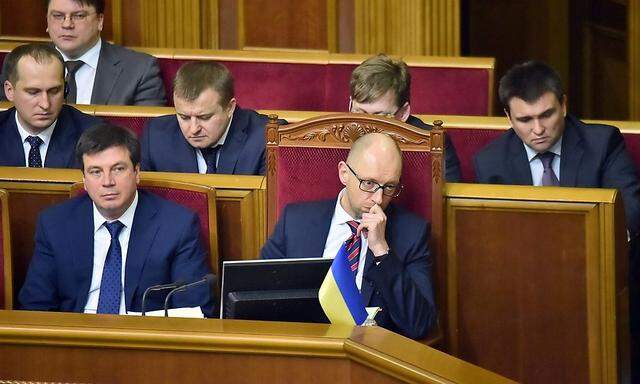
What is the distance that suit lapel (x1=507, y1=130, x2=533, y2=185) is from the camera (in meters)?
4.45

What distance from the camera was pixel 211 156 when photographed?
4531mm

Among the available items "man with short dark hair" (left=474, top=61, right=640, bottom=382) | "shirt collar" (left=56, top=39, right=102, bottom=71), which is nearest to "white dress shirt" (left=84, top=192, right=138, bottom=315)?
"man with short dark hair" (left=474, top=61, right=640, bottom=382)

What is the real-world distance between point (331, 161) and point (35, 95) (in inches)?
46.3

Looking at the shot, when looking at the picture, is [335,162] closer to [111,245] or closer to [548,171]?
[111,245]

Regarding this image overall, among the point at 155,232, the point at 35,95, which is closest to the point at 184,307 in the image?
the point at 155,232

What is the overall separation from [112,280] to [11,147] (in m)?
0.96

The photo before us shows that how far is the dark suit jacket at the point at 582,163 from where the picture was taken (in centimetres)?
433

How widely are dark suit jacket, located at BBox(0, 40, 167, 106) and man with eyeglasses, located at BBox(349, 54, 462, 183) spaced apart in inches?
57.2

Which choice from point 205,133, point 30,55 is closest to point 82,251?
point 205,133

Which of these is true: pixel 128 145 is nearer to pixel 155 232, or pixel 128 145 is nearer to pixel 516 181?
pixel 155 232

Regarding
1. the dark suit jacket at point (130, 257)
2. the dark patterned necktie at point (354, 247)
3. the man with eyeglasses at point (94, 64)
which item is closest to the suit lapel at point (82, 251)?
the dark suit jacket at point (130, 257)

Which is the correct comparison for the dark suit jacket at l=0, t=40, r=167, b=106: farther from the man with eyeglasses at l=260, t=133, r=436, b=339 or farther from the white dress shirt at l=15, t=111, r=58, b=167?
the man with eyeglasses at l=260, t=133, r=436, b=339

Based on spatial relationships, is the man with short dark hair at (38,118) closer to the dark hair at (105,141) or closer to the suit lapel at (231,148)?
the suit lapel at (231,148)

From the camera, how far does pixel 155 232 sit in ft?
12.9
